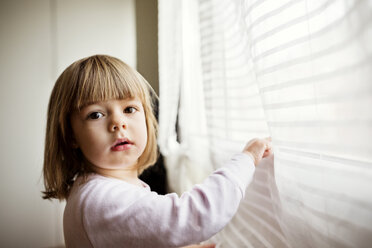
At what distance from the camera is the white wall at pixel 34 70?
1.74m

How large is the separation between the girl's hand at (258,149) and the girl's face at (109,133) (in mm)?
237

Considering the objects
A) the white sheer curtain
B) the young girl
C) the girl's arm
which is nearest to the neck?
the young girl

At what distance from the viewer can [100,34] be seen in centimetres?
182

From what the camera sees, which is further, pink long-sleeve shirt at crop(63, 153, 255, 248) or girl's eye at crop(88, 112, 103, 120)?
girl's eye at crop(88, 112, 103, 120)

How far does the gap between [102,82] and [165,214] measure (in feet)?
0.99

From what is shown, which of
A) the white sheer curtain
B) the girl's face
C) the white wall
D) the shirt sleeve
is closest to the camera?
the white sheer curtain

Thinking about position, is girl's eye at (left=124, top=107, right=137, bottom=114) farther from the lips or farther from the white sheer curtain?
the white sheer curtain

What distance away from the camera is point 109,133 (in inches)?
22.4

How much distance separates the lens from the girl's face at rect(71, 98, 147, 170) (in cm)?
57

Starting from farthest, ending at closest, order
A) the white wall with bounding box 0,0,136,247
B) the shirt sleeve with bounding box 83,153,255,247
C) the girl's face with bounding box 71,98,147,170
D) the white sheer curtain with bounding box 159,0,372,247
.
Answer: the white wall with bounding box 0,0,136,247
the girl's face with bounding box 71,98,147,170
the shirt sleeve with bounding box 83,153,255,247
the white sheer curtain with bounding box 159,0,372,247

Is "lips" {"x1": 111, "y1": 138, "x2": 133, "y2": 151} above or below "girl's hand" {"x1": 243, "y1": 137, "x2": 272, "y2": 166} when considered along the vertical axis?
above

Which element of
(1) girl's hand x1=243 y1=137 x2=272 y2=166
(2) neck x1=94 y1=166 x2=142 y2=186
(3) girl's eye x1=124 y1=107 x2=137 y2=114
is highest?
(3) girl's eye x1=124 y1=107 x2=137 y2=114

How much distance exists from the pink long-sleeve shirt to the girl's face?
8 centimetres

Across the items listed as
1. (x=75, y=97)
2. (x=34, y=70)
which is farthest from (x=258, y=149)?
(x=34, y=70)
